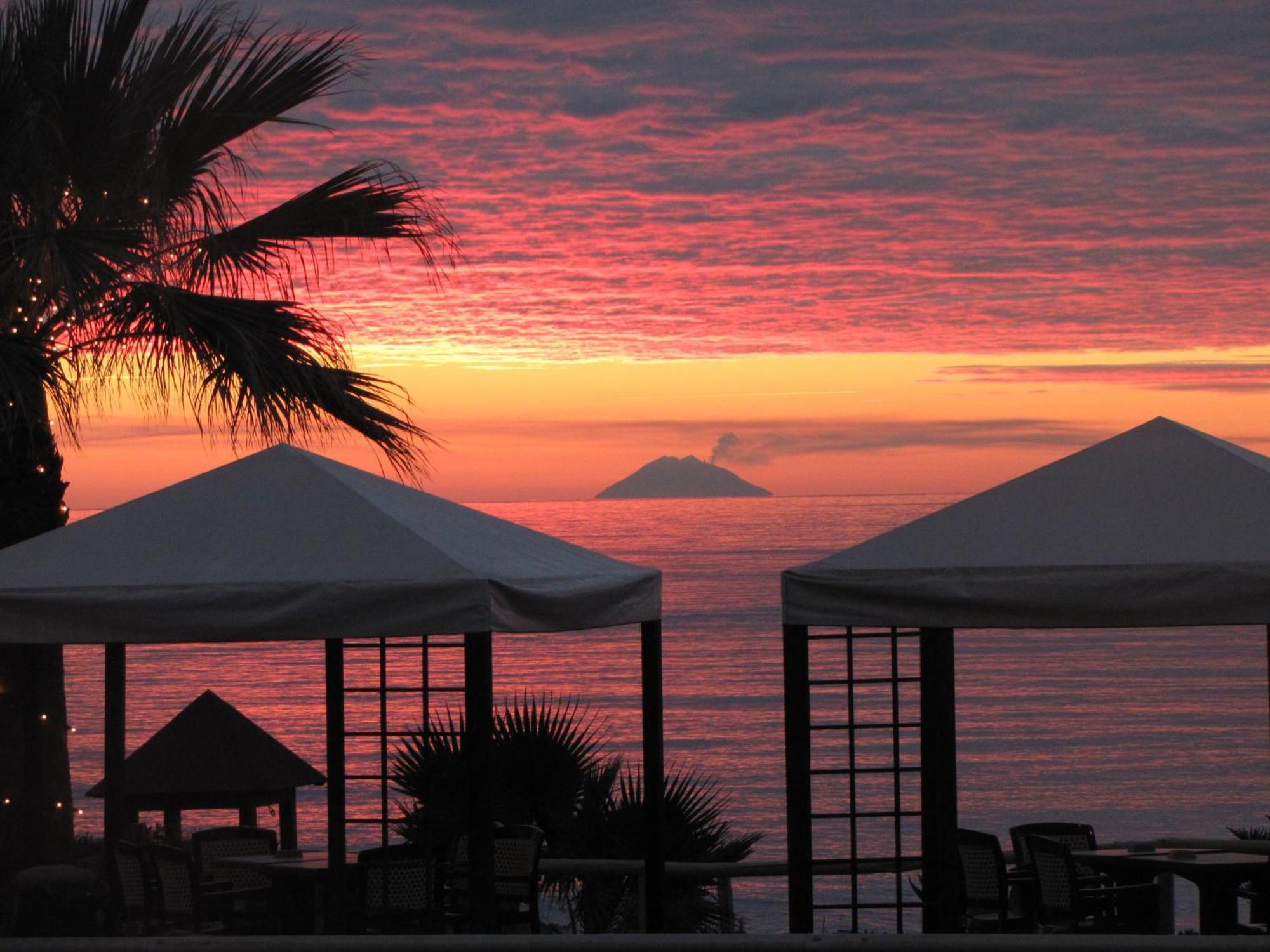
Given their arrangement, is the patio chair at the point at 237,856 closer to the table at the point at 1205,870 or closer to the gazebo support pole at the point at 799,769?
the gazebo support pole at the point at 799,769

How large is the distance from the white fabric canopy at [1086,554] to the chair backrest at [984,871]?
7.31 ft

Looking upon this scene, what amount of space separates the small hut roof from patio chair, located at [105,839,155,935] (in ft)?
14.7

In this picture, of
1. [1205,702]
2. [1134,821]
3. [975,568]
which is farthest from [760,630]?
[975,568]

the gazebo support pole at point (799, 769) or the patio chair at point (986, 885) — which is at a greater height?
the gazebo support pole at point (799, 769)

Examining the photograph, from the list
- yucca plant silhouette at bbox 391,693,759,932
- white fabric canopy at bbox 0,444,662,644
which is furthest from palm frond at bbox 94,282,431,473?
white fabric canopy at bbox 0,444,662,644

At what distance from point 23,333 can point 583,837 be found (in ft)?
18.5

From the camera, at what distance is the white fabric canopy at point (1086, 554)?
6133 millimetres

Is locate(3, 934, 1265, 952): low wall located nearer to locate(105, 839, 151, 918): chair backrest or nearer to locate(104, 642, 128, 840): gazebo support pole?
locate(105, 839, 151, 918): chair backrest

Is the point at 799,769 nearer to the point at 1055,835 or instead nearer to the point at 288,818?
the point at 1055,835

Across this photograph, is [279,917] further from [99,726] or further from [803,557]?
[803,557]

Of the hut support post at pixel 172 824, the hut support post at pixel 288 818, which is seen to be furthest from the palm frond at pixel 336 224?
the hut support post at pixel 172 824

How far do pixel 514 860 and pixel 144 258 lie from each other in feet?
14.4

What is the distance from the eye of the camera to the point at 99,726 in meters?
66.1

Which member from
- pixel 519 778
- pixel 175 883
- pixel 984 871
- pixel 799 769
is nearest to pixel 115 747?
pixel 175 883
